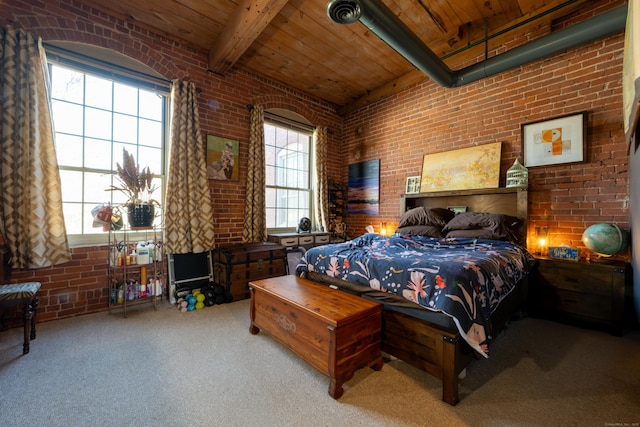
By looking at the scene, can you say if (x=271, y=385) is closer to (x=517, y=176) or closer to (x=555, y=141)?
(x=517, y=176)

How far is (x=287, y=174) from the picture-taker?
185 inches

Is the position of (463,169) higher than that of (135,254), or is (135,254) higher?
(463,169)

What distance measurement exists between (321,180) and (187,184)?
228 centimetres

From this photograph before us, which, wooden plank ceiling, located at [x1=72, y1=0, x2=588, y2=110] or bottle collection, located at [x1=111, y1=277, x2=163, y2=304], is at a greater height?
wooden plank ceiling, located at [x1=72, y1=0, x2=588, y2=110]

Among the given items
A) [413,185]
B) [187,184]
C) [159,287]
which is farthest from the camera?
[413,185]

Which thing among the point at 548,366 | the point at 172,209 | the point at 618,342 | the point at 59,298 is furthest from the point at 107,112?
the point at 618,342

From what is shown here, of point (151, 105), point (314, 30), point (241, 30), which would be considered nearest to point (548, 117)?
point (314, 30)

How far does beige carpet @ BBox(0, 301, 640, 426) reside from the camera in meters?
1.44

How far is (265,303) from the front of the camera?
2250 millimetres

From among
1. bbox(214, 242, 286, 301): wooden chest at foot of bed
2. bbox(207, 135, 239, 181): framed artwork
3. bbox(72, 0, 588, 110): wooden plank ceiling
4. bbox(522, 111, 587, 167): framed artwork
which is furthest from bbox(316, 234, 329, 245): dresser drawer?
bbox(522, 111, 587, 167): framed artwork

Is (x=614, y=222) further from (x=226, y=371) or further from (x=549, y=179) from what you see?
(x=226, y=371)

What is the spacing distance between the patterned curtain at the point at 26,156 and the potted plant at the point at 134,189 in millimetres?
562

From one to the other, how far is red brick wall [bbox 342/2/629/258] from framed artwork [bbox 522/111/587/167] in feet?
0.21

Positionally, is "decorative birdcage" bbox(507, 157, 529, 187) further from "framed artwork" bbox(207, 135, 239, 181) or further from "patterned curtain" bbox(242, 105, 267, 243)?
"framed artwork" bbox(207, 135, 239, 181)
